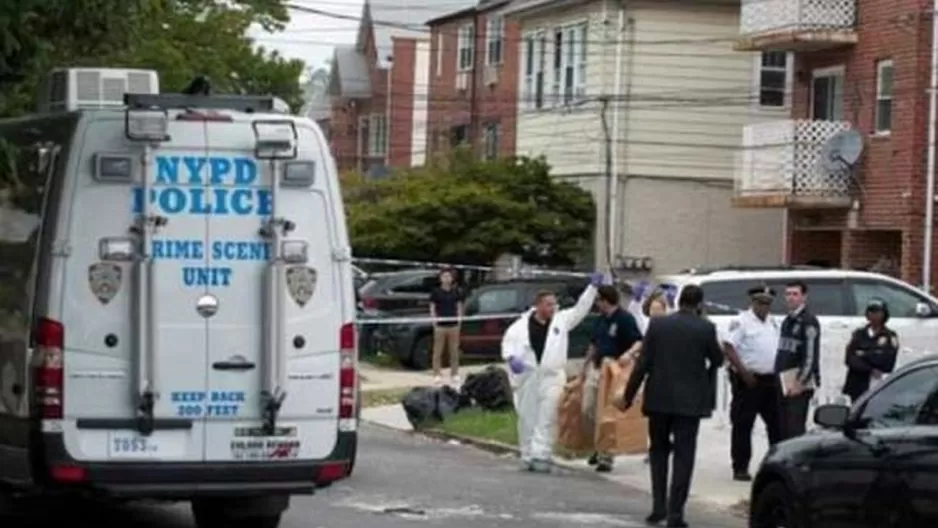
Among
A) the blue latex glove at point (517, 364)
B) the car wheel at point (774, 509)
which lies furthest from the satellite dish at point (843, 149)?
the car wheel at point (774, 509)

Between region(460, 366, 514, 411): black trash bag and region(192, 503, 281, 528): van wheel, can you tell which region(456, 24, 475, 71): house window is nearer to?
region(460, 366, 514, 411): black trash bag

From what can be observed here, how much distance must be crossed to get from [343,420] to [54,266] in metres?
1.99

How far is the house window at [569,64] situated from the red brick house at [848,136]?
683cm

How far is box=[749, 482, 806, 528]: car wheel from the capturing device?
12.4 meters

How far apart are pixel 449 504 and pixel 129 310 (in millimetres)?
4918

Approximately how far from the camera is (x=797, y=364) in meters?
18.6

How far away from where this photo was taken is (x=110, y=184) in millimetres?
12875

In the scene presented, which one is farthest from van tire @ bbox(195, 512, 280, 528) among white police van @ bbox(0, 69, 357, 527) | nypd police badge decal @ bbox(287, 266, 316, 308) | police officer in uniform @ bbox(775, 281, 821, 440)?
police officer in uniform @ bbox(775, 281, 821, 440)

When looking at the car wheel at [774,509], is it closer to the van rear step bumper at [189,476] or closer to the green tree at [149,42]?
the van rear step bumper at [189,476]

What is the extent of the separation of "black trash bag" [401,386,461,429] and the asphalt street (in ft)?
12.9

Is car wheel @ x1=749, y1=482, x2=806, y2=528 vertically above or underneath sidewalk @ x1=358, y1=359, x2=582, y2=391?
above

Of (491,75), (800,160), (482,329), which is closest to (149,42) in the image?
(482,329)

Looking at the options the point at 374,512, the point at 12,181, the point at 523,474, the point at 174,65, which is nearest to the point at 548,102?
the point at 174,65

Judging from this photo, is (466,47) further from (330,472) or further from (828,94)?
(330,472)
